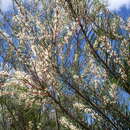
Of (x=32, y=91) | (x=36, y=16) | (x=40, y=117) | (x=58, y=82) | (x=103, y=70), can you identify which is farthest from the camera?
(x=40, y=117)

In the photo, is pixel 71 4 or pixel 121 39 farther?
pixel 121 39

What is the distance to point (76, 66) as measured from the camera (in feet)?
15.8

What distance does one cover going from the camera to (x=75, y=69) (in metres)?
4.77

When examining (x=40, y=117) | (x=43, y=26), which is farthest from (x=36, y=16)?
(x=40, y=117)

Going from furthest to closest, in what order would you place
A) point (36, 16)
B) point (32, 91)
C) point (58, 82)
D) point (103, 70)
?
point (36, 16), point (103, 70), point (58, 82), point (32, 91)

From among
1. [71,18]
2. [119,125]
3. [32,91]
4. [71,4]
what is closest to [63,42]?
[71,18]

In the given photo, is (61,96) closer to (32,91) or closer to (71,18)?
(32,91)

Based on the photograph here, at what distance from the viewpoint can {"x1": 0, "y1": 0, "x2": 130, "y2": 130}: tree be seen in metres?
4.29

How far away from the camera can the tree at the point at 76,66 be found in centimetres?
429

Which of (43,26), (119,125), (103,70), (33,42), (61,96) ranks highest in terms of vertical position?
(43,26)

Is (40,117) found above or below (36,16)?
below

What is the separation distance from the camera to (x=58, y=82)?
448cm

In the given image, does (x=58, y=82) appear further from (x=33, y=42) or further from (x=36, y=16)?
(x=36, y=16)

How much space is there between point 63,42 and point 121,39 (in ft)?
2.82
